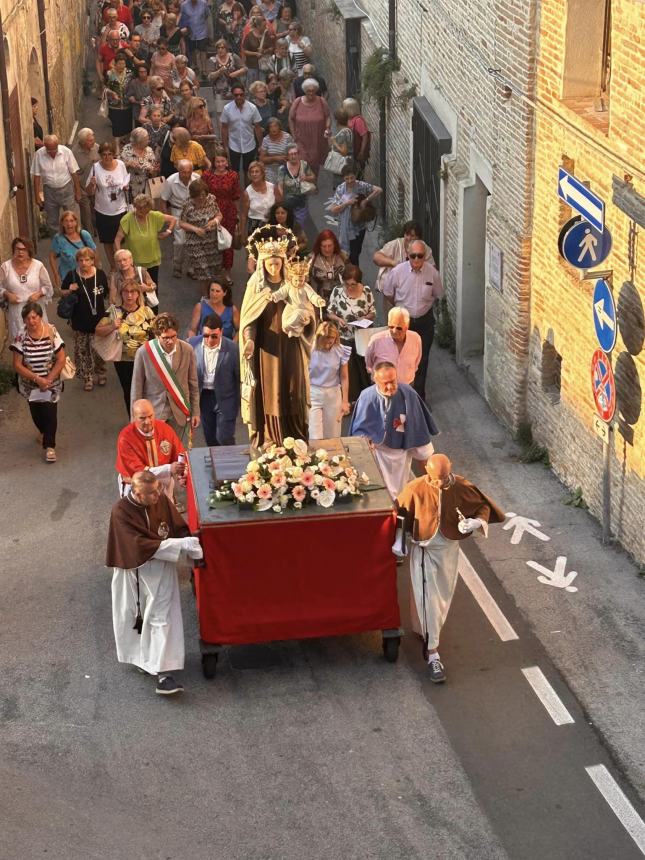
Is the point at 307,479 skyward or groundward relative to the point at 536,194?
groundward

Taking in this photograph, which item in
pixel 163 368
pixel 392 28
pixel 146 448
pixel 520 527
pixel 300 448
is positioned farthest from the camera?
pixel 392 28

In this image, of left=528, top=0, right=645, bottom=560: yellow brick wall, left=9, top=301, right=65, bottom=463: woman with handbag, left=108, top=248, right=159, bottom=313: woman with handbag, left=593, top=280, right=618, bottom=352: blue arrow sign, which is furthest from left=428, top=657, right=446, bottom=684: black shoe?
left=108, top=248, right=159, bottom=313: woman with handbag

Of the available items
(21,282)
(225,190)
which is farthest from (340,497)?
(225,190)

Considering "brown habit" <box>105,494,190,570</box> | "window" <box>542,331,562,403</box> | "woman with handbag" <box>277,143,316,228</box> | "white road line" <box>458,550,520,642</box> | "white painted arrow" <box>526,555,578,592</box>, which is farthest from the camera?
"woman with handbag" <box>277,143,316,228</box>

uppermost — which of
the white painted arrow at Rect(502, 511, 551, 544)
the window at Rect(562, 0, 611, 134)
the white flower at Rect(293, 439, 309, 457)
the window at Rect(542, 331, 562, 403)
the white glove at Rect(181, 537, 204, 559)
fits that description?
the window at Rect(562, 0, 611, 134)

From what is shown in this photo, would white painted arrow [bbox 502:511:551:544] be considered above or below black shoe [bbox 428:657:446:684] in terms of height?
below

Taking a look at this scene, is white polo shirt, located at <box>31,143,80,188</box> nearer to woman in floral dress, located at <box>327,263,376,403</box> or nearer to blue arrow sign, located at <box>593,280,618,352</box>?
woman in floral dress, located at <box>327,263,376,403</box>

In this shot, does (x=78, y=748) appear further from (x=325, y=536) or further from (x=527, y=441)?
(x=527, y=441)

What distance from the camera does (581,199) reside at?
1329 centimetres

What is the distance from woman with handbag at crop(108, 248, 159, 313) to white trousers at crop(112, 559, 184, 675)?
5.03 meters

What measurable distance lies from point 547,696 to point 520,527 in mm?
2839

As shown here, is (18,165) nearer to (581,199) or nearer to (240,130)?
(240,130)

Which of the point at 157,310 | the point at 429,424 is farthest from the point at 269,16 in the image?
→ the point at 429,424

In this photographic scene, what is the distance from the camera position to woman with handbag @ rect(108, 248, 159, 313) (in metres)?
15.9
